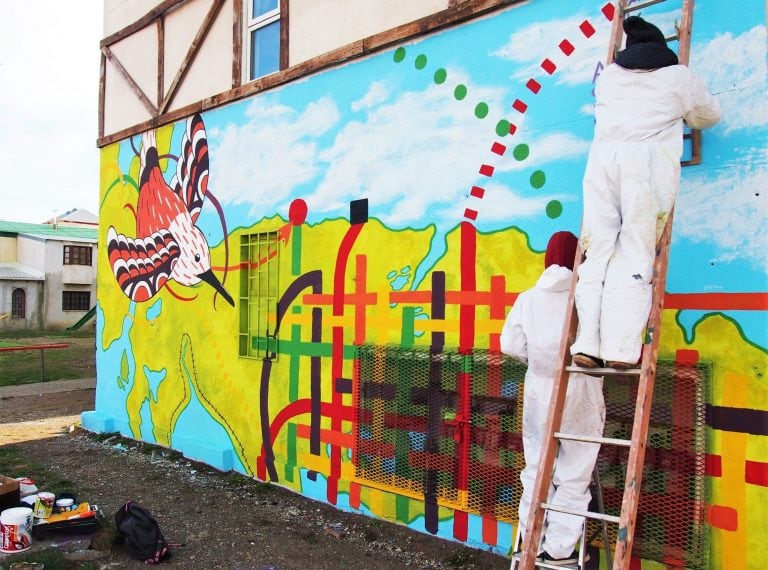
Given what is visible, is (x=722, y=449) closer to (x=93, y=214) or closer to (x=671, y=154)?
(x=671, y=154)

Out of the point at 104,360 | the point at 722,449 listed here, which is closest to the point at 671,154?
the point at 722,449

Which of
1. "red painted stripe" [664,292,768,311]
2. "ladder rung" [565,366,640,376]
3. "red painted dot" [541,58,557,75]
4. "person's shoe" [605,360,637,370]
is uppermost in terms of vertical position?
"red painted dot" [541,58,557,75]

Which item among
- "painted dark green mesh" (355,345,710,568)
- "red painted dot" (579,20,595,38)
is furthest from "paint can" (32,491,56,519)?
"red painted dot" (579,20,595,38)

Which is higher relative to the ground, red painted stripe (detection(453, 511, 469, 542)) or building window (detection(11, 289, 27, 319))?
building window (detection(11, 289, 27, 319))

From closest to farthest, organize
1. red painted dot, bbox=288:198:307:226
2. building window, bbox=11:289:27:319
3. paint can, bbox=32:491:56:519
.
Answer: paint can, bbox=32:491:56:519
red painted dot, bbox=288:198:307:226
building window, bbox=11:289:27:319

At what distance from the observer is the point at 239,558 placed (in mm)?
4781

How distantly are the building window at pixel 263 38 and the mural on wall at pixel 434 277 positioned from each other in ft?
1.37

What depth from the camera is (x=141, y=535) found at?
4.81 metres

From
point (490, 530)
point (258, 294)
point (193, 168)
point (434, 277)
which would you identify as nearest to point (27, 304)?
point (193, 168)

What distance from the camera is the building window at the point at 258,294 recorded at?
6.51m

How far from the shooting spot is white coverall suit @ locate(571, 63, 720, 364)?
9.46ft

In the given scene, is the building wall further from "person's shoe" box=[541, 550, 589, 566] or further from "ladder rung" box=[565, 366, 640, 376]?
"ladder rung" box=[565, 366, 640, 376]

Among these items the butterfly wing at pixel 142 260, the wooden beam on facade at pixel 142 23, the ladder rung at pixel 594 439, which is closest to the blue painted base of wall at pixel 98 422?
the butterfly wing at pixel 142 260

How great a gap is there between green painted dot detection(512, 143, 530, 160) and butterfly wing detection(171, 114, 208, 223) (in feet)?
A: 13.5
